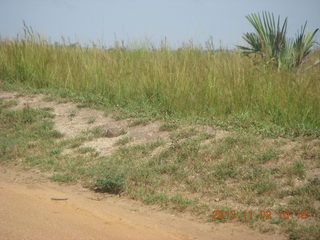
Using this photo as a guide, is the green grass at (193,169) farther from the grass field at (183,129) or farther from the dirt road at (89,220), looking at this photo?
the dirt road at (89,220)

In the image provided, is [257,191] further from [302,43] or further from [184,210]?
[302,43]

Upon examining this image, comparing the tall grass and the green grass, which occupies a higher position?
the tall grass

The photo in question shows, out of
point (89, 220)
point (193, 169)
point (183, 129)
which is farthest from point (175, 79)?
point (89, 220)

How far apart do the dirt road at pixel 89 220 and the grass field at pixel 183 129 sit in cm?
27

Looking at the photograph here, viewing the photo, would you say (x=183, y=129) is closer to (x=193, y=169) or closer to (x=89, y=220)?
(x=193, y=169)

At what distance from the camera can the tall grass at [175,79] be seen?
705cm

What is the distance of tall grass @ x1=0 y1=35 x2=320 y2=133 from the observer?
7.05 meters

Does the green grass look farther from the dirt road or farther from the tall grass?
the tall grass

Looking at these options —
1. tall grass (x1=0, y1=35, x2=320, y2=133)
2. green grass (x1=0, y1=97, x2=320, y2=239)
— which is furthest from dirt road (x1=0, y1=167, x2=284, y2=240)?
tall grass (x1=0, y1=35, x2=320, y2=133)

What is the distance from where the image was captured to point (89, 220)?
4.01 meters

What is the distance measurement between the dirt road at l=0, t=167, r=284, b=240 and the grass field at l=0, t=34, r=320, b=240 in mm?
267

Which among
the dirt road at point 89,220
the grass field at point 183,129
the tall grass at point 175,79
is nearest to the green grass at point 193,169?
the grass field at point 183,129

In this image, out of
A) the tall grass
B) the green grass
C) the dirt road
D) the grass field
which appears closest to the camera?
the dirt road

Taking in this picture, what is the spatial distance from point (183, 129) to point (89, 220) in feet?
10.2
